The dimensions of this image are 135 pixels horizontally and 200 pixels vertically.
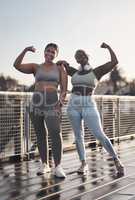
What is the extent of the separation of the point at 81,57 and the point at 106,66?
1.16 feet

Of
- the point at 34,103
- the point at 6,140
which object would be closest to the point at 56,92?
the point at 34,103

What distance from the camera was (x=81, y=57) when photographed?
6.29 metres

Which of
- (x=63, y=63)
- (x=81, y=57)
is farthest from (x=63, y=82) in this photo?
(x=81, y=57)

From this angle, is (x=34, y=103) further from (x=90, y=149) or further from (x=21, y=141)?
(x=90, y=149)

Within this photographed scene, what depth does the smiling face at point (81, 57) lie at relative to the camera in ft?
20.6

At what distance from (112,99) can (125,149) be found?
211 centimetres

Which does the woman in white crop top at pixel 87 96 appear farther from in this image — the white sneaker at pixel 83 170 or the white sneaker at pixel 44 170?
the white sneaker at pixel 44 170

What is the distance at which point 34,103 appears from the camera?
6.18 metres

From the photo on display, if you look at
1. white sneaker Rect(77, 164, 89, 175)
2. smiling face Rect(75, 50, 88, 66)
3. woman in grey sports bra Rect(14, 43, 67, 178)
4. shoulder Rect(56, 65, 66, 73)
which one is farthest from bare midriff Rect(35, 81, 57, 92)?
white sneaker Rect(77, 164, 89, 175)

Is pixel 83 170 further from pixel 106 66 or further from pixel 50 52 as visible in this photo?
pixel 50 52

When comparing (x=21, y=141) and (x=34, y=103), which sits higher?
(x=34, y=103)

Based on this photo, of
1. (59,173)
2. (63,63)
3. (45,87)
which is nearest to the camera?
(59,173)

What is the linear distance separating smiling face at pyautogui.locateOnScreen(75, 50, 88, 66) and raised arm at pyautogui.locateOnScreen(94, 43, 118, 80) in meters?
0.19

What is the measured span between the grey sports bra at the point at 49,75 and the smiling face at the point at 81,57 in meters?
0.34
